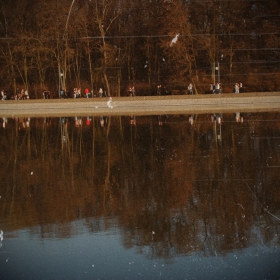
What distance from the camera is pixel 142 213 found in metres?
8.07

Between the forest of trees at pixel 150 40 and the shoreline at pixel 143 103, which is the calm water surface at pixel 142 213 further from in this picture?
the forest of trees at pixel 150 40

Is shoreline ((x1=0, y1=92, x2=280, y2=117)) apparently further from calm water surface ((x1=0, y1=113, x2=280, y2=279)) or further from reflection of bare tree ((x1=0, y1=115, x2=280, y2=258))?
calm water surface ((x1=0, y1=113, x2=280, y2=279))

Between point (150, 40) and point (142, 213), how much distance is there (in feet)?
199

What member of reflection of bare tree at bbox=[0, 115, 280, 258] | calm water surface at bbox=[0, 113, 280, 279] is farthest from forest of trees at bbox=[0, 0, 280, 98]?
calm water surface at bbox=[0, 113, 280, 279]

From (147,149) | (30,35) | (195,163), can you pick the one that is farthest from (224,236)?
(30,35)

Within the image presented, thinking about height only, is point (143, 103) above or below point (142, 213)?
above

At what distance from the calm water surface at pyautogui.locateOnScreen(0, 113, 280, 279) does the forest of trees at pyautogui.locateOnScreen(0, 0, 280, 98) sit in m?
43.6

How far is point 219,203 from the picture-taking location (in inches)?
336

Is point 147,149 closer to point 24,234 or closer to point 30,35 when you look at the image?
point 24,234

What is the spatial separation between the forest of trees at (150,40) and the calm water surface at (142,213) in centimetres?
4362

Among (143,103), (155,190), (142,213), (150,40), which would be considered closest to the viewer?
(142,213)

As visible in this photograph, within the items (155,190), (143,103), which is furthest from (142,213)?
(143,103)

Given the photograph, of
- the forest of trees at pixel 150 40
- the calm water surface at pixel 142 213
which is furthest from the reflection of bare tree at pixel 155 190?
the forest of trees at pixel 150 40

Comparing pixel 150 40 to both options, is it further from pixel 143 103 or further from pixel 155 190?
pixel 155 190
